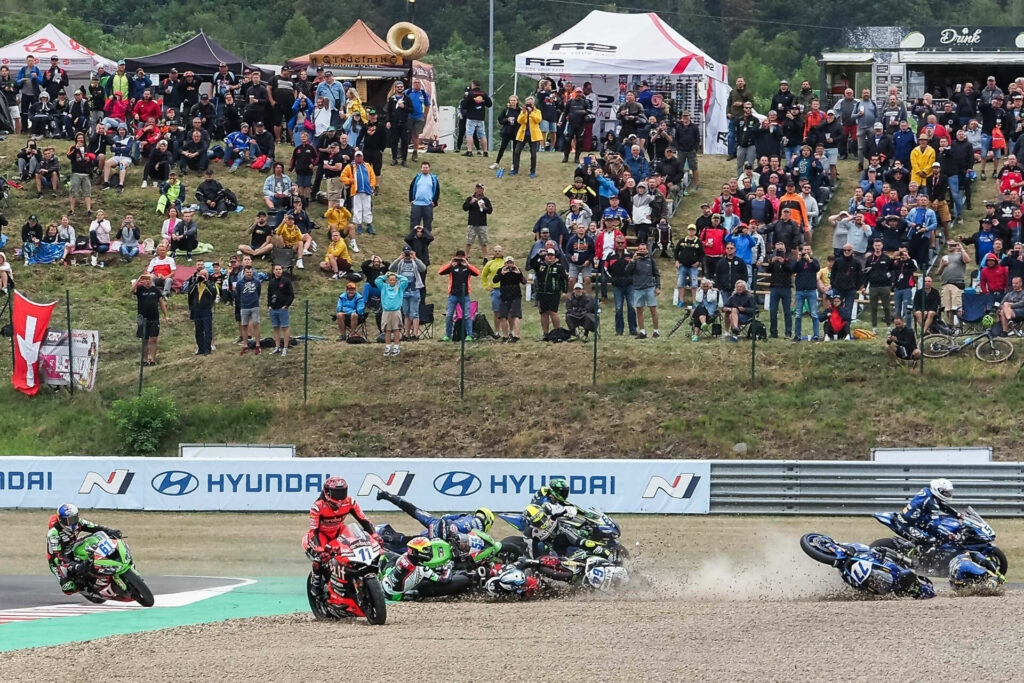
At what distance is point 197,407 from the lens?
28.1 m

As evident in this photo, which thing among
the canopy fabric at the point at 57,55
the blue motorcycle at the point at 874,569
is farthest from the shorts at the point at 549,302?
the canopy fabric at the point at 57,55

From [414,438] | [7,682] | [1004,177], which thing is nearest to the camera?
[7,682]

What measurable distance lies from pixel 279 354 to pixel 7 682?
51.6 ft

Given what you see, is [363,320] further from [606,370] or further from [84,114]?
[84,114]

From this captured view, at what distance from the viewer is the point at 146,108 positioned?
3722 cm

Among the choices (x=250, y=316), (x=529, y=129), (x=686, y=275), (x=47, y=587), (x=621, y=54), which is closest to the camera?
(x=47, y=587)

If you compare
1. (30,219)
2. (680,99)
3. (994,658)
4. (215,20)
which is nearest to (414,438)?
(30,219)

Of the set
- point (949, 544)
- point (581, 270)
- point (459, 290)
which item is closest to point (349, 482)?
point (459, 290)

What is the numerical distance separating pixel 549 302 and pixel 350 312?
152 inches

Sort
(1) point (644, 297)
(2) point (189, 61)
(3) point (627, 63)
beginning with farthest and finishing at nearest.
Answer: (2) point (189, 61), (3) point (627, 63), (1) point (644, 297)

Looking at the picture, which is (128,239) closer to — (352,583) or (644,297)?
(644,297)

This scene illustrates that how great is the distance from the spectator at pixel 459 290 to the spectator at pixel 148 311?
5503 millimetres

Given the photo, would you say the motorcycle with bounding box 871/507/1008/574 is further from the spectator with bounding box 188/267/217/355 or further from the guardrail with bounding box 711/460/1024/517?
the spectator with bounding box 188/267/217/355

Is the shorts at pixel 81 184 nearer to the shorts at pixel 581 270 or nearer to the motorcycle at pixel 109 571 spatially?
the shorts at pixel 581 270
